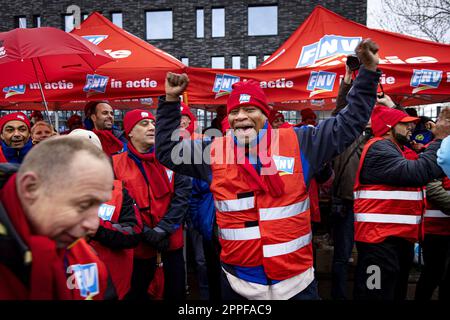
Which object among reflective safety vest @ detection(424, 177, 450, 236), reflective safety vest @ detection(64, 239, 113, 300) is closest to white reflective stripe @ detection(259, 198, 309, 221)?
reflective safety vest @ detection(64, 239, 113, 300)

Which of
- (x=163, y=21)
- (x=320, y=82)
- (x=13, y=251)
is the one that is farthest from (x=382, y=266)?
(x=163, y=21)

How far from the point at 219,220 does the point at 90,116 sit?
2.98 metres

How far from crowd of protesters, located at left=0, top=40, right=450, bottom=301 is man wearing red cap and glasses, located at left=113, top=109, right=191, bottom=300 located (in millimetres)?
10

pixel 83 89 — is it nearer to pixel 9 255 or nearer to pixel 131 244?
pixel 131 244

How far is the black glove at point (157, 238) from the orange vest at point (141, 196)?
3.9 inches

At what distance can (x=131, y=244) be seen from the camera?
2744mm

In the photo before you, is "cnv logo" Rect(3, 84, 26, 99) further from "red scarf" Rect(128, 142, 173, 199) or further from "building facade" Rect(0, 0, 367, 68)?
"building facade" Rect(0, 0, 367, 68)

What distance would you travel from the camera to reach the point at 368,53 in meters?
2.17

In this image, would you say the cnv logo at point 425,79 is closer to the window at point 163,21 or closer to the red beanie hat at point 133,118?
the red beanie hat at point 133,118

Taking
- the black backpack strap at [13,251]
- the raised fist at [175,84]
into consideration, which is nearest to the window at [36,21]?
the raised fist at [175,84]

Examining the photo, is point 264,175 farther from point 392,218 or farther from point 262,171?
point 392,218

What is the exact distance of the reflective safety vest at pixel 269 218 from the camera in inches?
87.5
